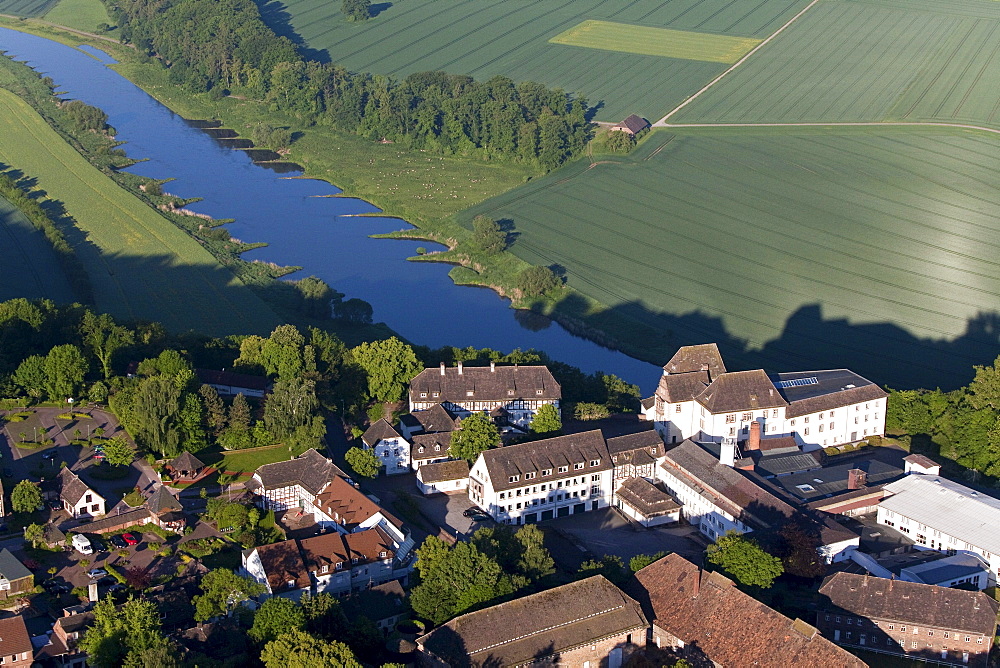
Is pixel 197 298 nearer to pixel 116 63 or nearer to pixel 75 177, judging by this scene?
pixel 75 177

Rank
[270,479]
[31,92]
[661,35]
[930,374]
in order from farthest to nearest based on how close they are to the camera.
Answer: [661,35] < [31,92] < [930,374] < [270,479]

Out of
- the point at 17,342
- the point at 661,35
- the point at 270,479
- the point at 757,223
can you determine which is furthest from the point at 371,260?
the point at 661,35

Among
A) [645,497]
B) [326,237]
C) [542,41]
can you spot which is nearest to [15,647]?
[645,497]

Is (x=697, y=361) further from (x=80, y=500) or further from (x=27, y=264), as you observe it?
(x=27, y=264)

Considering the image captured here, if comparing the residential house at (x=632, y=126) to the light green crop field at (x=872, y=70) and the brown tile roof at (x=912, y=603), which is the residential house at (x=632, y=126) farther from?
the brown tile roof at (x=912, y=603)

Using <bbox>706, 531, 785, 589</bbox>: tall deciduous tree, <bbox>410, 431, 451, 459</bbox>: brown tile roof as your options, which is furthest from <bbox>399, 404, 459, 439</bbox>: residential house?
<bbox>706, 531, 785, 589</bbox>: tall deciduous tree

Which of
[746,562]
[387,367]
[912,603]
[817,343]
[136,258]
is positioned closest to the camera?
[912,603]
